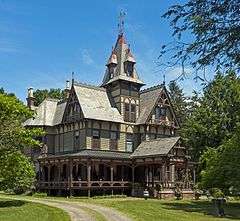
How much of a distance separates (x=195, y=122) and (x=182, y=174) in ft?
37.4

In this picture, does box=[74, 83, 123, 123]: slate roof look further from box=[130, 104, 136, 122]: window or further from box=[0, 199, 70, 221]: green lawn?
box=[0, 199, 70, 221]: green lawn

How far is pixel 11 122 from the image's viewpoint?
31.6m

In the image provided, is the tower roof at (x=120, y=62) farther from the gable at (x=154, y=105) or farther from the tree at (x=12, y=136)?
the tree at (x=12, y=136)

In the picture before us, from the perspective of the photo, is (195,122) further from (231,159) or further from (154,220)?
(154,220)

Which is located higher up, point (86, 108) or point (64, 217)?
point (86, 108)

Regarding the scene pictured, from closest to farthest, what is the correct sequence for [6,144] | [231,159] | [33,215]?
[33,215]
[6,144]
[231,159]

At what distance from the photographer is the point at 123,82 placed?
53.9 m

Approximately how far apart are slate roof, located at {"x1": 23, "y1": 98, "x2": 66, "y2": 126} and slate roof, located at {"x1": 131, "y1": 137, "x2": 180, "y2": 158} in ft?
40.0

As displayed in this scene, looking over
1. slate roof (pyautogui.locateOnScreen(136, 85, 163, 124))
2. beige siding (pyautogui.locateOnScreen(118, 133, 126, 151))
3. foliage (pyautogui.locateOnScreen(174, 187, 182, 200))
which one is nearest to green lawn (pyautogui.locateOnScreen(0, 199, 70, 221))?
foliage (pyautogui.locateOnScreen(174, 187, 182, 200))

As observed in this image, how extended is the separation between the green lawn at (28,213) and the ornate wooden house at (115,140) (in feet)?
44.6

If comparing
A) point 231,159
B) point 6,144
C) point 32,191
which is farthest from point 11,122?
point 32,191

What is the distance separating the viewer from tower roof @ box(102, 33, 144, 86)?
54.5 m

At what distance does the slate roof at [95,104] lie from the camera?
50472 millimetres

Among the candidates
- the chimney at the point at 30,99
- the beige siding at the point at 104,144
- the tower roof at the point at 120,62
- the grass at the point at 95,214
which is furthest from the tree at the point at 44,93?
the grass at the point at 95,214
